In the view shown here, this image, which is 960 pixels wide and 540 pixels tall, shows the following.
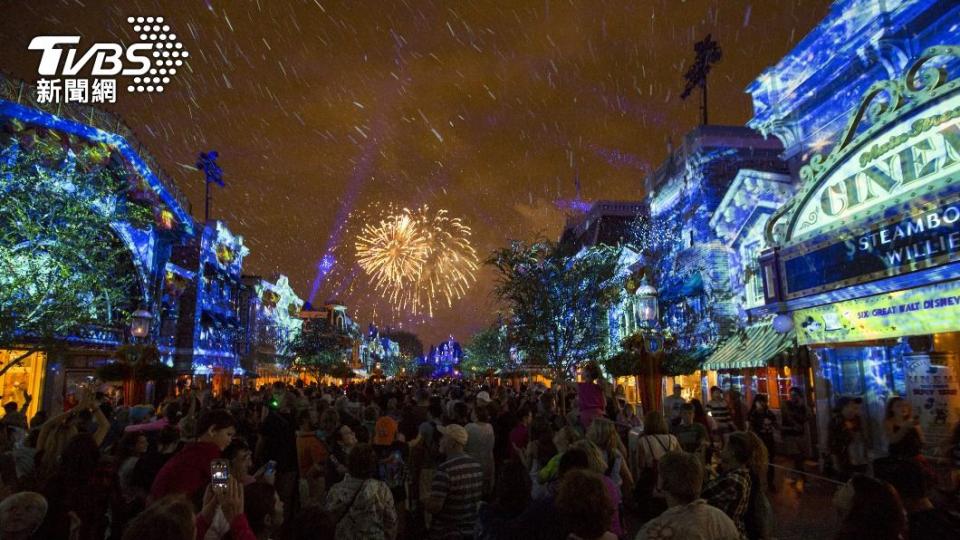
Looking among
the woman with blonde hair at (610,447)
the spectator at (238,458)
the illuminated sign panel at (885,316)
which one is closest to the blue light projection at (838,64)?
the illuminated sign panel at (885,316)

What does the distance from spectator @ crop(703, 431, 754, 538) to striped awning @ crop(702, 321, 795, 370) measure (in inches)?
504

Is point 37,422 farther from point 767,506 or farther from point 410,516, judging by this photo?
point 767,506

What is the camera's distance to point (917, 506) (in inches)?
144

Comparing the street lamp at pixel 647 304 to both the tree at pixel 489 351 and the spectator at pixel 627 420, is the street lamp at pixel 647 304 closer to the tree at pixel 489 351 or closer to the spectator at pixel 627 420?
the spectator at pixel 627 420

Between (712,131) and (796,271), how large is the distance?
745 inches

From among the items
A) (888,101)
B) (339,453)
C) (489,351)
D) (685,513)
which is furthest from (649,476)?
(489,351)

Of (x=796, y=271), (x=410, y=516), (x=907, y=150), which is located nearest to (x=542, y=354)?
(x=796, y=271)

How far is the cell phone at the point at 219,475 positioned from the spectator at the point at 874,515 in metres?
3.53

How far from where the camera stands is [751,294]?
2142cm

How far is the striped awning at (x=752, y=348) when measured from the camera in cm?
1765

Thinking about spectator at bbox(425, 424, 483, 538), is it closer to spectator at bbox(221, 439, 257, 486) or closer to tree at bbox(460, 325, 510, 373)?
spectator at bbox(221, 439, 257, 486)

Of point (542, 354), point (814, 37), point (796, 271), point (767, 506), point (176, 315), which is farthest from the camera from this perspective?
point (176, 315)

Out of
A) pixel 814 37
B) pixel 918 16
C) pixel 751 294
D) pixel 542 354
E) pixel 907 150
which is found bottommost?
pixel 542 354

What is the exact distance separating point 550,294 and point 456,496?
869 inches
